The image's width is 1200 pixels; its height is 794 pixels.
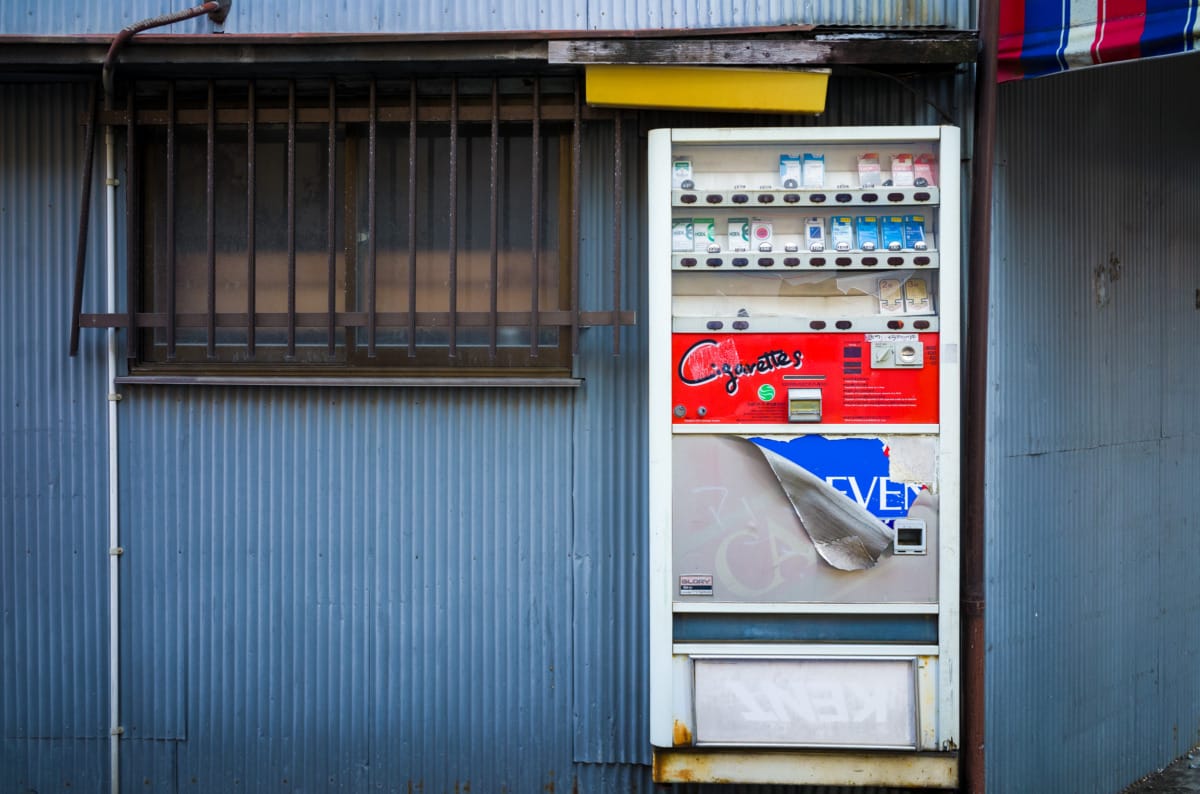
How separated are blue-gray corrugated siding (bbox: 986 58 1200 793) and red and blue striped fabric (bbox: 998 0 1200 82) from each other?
38 centimetres

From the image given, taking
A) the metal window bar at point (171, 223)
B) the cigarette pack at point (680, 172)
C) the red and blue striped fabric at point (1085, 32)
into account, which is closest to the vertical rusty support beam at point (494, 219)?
the cigarette pack at point (680, 172)

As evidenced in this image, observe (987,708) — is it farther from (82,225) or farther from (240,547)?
(82,225)

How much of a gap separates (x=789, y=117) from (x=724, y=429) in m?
1.57

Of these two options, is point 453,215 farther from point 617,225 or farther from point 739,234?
point 739,234

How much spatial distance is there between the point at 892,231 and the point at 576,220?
1.47 meters

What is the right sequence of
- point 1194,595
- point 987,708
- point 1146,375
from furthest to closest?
1. point 1194,595
2. point 1146,375
3. point 987,708

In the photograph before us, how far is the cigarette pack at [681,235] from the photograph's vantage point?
4.89 m

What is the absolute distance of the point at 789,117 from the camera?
5.23 metres

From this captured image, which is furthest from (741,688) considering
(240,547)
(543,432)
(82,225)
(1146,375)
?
(82,225)

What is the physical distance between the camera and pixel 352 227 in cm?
549

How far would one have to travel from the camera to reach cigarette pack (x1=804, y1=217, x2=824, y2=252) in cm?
489

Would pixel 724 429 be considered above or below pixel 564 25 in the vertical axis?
below

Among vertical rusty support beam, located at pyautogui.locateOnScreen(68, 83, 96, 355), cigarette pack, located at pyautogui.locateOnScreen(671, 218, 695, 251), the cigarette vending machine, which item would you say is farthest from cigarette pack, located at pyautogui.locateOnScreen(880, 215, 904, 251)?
vertical rusty support beam, located at pyautogui.locateOnScreen(68, 83, 96, 355)

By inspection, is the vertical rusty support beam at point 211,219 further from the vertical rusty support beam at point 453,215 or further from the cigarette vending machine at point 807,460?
the cigarette vending machine at point 807,460
